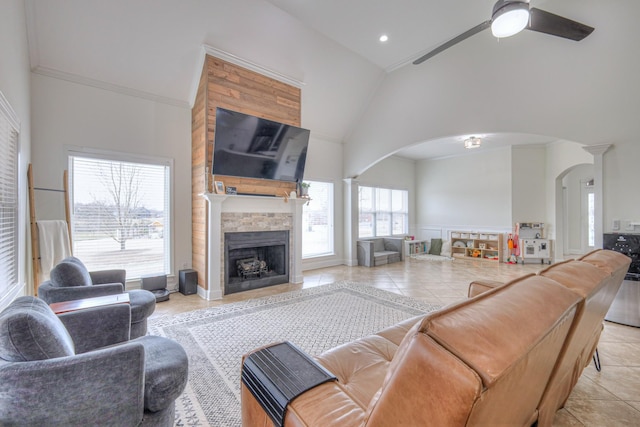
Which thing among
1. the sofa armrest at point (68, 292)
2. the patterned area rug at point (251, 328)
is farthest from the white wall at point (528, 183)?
the sofa armrest at point (68, 292)

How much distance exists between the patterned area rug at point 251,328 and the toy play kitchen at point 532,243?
4844 millimetres

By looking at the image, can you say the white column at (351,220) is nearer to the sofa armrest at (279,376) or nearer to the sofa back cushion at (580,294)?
the sofa back cushion at (580,294)

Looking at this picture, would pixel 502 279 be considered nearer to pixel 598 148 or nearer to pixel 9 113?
pixel 598 148

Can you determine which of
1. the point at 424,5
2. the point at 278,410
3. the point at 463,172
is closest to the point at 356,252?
the point at 463,172

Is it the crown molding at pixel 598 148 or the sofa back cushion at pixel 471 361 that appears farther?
the crown molding at pixel 598 148

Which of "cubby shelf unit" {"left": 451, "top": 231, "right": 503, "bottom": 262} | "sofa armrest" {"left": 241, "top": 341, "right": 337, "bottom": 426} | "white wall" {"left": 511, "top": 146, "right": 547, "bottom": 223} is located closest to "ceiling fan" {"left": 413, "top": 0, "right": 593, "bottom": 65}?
"sofa armrest" {"left": 241, "top": 341, "right": 337, "bottom": 426}

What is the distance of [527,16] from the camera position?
7.84 ft

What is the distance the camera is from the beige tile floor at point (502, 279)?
6.01 feet

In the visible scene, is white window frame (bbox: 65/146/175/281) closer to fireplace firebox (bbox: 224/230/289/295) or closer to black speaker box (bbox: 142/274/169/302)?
black speaker box (bbox: 142/274/169/302)

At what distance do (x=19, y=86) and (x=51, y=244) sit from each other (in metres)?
1.64

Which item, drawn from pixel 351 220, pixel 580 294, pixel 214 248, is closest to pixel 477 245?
pixel 351 220

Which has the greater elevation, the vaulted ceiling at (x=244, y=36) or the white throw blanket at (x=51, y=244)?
the vaulted ceiling at (x=244, y=36)

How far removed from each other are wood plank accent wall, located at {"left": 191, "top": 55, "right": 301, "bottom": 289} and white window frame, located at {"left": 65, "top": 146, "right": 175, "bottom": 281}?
32 centimetres

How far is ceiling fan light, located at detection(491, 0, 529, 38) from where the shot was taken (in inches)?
91.4
